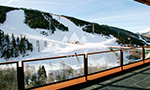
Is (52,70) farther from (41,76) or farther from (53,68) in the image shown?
(41,76)

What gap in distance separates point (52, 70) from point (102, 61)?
1720 millimetres

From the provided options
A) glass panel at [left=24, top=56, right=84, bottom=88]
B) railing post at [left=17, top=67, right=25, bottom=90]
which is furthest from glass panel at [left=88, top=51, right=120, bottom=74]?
railing post at [left=17, top=67, right=25, bottom=90]

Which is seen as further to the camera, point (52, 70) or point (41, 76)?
point (52, 70)

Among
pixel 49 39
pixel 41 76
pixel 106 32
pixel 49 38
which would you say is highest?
pixel 106 32

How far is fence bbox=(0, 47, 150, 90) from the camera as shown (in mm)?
2254

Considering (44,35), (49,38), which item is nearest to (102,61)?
(49,38)

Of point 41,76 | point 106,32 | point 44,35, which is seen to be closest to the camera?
point 41,76

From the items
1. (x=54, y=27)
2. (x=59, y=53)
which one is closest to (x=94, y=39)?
(x=54, y=27)

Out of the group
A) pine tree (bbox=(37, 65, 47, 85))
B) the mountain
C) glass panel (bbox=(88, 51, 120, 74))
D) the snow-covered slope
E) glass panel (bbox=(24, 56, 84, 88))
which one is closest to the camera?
glass panel (bbox=(24, 56, 84, 88))

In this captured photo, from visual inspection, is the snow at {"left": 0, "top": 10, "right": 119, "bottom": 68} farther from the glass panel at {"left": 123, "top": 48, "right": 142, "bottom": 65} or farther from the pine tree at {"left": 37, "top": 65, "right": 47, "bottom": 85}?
the pine tree at {"left": 37, "top": 65, "right": 47, "bottom": 85}

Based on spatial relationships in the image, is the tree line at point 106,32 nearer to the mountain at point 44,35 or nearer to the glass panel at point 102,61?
the mountain at point 44,35

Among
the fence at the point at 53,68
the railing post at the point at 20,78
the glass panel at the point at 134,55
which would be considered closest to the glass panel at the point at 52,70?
the fence at the point at 53,68

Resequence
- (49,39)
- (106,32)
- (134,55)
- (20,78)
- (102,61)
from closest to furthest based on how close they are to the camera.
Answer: (20,78) → (102,61) → (134,55) → (49,39) → (106,32)

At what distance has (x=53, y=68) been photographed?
2.91 m
